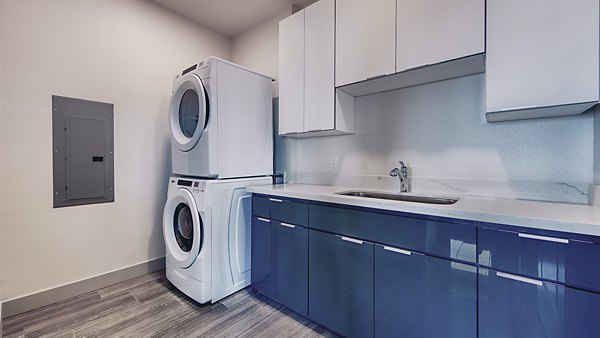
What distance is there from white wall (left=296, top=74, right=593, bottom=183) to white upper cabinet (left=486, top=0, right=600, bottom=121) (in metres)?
0.16

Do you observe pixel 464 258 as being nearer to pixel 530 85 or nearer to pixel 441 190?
pixel 441 190

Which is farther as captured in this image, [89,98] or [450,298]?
[89,98]

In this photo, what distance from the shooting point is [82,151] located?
2.13 m

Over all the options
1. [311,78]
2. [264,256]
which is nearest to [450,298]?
[264,256]

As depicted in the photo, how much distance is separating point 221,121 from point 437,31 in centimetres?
157

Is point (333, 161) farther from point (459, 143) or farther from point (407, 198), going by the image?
point (459, 143)

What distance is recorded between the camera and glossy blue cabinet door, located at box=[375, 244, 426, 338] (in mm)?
1280

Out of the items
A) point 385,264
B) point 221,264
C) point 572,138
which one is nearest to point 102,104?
point 221,264

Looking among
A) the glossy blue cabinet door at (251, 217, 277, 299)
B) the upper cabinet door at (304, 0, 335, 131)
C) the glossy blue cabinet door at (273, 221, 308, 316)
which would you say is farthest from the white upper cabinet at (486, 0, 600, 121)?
the glossy blue cabinet door at (251, 217, 277, 299)

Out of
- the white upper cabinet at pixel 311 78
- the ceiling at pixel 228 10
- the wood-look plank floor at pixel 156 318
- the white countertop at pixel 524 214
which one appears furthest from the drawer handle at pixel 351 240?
the ceiling at pixel 228 10

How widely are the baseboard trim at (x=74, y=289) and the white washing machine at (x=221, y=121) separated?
3.58 feet

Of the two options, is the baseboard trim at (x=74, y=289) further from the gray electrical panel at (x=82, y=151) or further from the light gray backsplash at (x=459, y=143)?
the light gray backsplash at (x=459, y=143)

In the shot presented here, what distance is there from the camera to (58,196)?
203 cm

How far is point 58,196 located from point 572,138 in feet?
11.2
